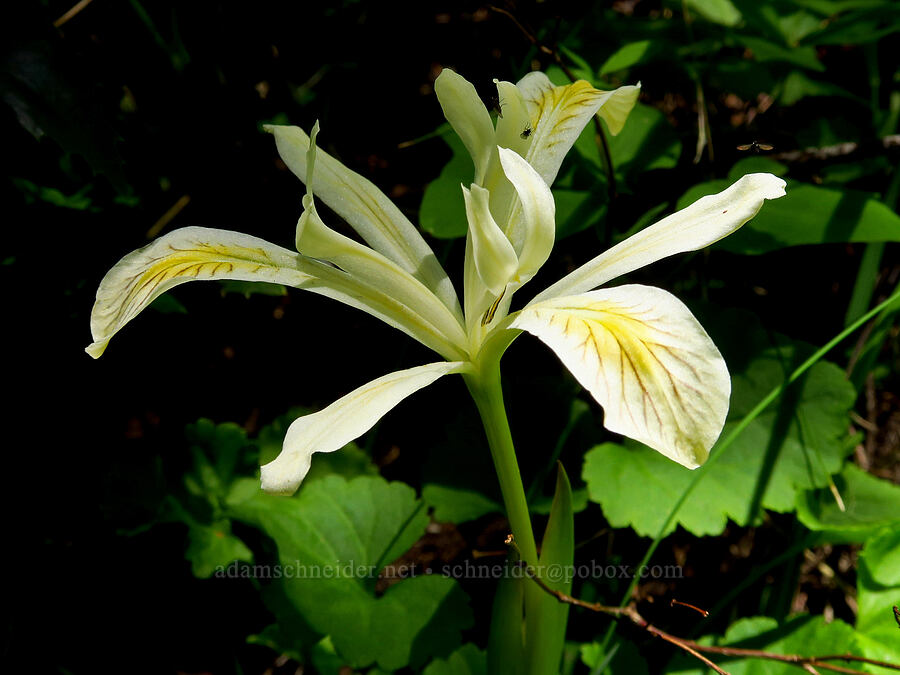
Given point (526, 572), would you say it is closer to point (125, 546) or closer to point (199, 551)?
point (199, 551)

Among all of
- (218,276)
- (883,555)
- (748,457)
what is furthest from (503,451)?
(883,555)

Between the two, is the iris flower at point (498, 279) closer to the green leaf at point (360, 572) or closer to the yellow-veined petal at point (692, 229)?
the yellow-veined petal at point (692, 229)

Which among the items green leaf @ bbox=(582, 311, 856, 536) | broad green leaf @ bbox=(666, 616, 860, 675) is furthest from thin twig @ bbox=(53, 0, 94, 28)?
broad green leaf @ bbox=(666, 616, 860, 675)

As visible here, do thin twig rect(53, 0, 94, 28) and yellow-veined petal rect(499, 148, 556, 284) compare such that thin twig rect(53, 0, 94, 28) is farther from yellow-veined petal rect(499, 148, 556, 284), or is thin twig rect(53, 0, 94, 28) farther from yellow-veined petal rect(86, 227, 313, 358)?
yellow-veined petal rect(499, 148, 556, 284)

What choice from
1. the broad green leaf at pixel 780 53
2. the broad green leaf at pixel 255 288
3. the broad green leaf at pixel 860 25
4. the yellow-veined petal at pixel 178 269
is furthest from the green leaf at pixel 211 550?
the broad green leaf at pixel 860 25

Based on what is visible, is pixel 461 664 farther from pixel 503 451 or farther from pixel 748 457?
pixel 748 457

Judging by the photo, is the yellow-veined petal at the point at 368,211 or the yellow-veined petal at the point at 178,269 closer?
the yellow-veined petal at the point at 178,269
